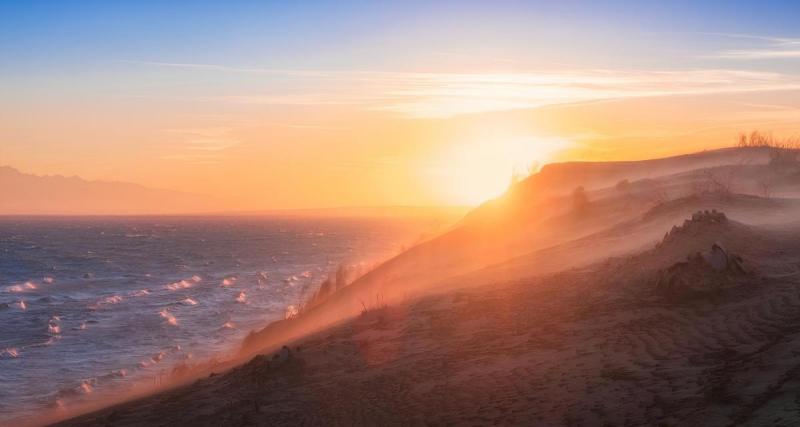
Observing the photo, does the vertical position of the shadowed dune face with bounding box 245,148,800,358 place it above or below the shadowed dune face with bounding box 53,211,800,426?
above

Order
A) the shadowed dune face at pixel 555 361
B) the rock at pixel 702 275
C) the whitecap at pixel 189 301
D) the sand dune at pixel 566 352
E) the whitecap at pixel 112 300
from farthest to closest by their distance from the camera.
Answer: the whitecap at pixel 112 300, the whitecap at pixel 189 301, the rock at pixel 702 275, the sand dune at pixel 566 352, the shadowed dune face at pixel 555 361

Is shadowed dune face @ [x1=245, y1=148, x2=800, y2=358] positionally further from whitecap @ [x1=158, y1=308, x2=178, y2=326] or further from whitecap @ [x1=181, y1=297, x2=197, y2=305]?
whitecap @ [x1=181, y1=297, x2=197, y2=305]

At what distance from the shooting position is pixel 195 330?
110 feet

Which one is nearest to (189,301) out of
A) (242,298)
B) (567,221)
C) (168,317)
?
(242,298)

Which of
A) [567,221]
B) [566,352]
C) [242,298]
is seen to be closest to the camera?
[566,352]

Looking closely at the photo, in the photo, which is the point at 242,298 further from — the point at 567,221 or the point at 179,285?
the point at 567,221

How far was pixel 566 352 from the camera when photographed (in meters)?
11.0

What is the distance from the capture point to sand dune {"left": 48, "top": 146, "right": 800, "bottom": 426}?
8648 millimetres

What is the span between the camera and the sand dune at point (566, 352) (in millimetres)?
8648

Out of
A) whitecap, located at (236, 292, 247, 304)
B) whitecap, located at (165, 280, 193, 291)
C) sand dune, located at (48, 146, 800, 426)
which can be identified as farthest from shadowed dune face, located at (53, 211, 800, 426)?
whitecap, located at (165, 280, 193, 291)

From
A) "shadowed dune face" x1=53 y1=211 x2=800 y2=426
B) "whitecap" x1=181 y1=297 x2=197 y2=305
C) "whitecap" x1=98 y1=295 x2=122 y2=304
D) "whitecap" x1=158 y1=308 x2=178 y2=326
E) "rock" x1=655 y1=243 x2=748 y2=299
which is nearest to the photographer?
"shadowed dune face" x1=53 y1=211 x2=800 y2=426

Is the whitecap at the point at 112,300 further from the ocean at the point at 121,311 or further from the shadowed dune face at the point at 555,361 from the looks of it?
the shadowed dune face at the point at 555,361

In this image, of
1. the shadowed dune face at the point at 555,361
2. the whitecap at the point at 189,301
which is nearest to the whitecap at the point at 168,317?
Result: the whitecap at the point at 189,301

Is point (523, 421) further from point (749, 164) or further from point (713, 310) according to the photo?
point (749, 164)
